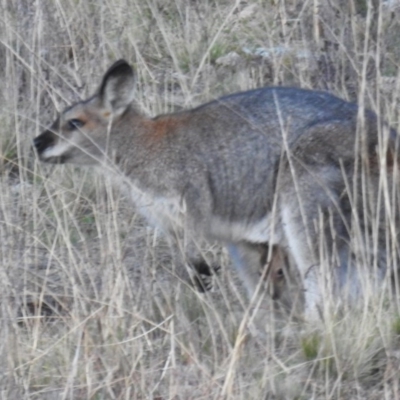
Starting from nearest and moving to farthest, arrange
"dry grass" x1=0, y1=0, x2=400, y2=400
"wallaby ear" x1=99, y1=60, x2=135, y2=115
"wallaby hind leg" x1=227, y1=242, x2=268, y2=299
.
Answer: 1. "dry grass" x1=0, y1=0, x2=400, y2=400
2. "wallaby hind leg" x1=227, y1=242, x2=268, y2=299
3. "wallaby ear" x1=99, y1=60, x2=135, y2=115

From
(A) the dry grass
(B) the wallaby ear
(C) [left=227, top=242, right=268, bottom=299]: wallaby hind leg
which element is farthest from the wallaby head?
(C) [left=227, top=242, right=268, bottom=299]: wallaby hind leg

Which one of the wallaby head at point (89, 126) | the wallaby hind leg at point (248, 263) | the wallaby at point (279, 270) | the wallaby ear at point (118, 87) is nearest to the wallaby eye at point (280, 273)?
the wallaby at point (279, 270)

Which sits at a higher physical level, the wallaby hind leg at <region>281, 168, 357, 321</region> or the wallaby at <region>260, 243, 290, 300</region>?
the wallaby hind leg at <region>281, 168, 357, 321</region>

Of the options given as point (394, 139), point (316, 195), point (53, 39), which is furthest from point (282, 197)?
point (53, 39)

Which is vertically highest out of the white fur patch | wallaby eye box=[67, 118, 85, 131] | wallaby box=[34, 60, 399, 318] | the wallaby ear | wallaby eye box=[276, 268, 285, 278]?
the wallaby ear

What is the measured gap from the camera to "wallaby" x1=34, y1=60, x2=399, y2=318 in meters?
6.09

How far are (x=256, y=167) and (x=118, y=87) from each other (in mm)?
891

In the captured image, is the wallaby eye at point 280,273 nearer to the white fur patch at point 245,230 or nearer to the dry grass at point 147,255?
the white fur patch at point 245,230

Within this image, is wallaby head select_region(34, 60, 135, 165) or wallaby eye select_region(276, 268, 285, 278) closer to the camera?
wallaby eye select_region(276, 268, 285, 278)

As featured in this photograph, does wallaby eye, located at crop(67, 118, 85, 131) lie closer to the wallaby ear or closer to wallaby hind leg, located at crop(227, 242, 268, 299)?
the wallaby ear

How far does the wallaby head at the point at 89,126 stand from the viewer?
6918 mm

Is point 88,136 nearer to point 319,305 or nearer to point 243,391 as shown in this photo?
point 319,305

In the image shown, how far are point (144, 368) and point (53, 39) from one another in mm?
3742

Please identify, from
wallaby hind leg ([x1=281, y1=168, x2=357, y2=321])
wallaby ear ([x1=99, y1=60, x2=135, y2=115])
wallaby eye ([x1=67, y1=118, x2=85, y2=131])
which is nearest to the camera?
wallaby hind leg ([x1=281, y1=168, x2=357, y2=321])
